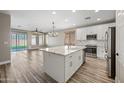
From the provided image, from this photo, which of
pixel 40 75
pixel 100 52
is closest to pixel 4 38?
pixel 40 75

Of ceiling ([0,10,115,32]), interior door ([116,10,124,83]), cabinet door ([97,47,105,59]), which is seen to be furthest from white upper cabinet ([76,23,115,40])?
interior door ([116,10,124,83])

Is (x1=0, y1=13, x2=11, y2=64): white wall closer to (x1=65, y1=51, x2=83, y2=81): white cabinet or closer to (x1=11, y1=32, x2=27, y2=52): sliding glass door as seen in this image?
(x1=65, y1=51, x2=83, y2=81): white cabinet

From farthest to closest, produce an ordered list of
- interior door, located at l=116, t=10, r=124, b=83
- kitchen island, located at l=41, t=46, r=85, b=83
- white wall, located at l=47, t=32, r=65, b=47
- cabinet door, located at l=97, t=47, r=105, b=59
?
white wall, located at l=47, t=32, r=65, b=47 → cabinet door, located at l=97, t=47, r=105, b=59 → kitchen island, located at l=41, t=46, r=85, b=83 → interior door, located at l=116, t=10, r=124, b=83

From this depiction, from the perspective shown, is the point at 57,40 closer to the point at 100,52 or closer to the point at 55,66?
the point at 100,52

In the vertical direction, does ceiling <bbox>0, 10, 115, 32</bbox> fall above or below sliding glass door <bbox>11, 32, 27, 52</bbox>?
above

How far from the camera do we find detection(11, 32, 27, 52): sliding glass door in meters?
10.7

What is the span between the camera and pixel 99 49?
21.1 ft

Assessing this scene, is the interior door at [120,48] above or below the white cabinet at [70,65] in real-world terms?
above

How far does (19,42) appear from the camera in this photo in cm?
1123

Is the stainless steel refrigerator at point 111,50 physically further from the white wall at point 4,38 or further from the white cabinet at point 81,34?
the white wall at point 4,38

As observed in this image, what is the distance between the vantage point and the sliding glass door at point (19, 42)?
35.1 feet

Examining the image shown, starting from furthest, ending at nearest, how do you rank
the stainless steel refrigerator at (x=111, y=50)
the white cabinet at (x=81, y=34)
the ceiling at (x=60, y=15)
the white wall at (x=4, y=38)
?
the white cabinet at (x=81, y=34)
the white wall at (x=4, y=38)
the ceiling at (x=60, y=15)
the stainless steel refrigerator at (x=111, y=50)

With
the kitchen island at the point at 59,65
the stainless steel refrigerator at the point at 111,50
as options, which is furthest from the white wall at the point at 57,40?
the stainless steel refrigerator at the point at 111,50
